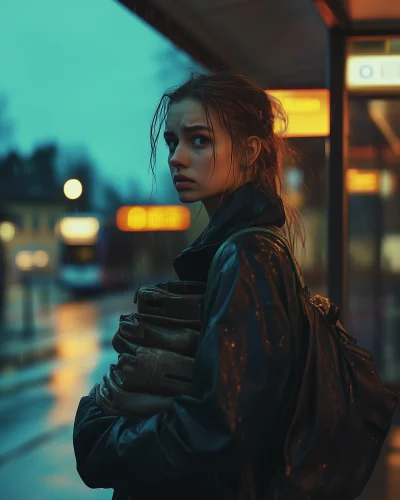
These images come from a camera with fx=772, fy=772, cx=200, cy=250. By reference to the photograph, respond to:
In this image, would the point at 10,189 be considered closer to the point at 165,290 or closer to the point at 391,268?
the point at 391,268

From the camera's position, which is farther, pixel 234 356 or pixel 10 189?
pixel 10 189

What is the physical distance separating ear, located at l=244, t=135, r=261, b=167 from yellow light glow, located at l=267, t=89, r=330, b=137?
164 inches

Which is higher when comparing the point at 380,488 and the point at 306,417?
the point at 306,417

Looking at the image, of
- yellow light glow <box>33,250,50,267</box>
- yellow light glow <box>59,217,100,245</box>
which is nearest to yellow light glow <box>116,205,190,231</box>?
yellow light glow <box>59,217,100,245</box>

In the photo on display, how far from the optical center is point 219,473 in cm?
119

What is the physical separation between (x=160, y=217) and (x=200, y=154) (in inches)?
1008

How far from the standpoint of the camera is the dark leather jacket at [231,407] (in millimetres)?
1105

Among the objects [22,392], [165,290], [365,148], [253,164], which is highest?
[365,148]

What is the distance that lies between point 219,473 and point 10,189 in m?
44.7

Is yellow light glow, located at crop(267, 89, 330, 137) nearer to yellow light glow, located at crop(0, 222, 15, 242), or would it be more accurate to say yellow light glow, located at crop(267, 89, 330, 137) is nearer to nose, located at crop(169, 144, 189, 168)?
nose, located at crop(169, 144, 189, 168)

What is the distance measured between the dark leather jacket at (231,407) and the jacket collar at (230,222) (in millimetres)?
98

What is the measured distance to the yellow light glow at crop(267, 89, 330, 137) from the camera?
550 centimetres

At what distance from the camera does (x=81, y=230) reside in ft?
111

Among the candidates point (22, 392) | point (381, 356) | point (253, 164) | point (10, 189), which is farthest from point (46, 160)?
point (253, 164)
